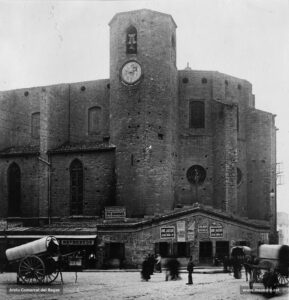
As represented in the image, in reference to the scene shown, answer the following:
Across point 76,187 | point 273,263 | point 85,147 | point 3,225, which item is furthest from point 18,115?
point 273,263

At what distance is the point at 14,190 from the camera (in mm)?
41594

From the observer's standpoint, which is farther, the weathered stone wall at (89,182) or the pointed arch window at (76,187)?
the pointed arch window at (76,187)

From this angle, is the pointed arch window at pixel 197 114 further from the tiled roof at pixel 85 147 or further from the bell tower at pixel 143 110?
the tiled roof at pixel 85 147

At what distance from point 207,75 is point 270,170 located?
8.55 metres

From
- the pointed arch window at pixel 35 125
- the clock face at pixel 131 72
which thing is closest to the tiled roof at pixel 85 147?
the pointed arch window at pixel 35 125

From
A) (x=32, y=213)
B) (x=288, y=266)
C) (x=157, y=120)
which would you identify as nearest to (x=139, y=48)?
(x=157, y=120)

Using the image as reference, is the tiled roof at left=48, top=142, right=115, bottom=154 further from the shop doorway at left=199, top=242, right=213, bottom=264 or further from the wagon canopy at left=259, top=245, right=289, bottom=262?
the wagon canopy at left=259, top=245, right=289, bottom=262

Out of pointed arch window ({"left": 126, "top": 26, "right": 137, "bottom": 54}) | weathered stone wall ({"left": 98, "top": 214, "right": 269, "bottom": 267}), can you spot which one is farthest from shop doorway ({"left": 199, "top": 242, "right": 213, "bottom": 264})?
pointed arch window ({"left": 126, "top": 26, "right": 137, "bottom": 54})

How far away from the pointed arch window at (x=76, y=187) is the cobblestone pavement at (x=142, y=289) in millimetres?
13833

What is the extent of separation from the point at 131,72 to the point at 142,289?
65.8 feet

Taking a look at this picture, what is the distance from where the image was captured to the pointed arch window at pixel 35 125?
142ft

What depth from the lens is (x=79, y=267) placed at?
30797 mm

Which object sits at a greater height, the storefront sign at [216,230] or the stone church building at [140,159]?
the stone church building at [140,159]

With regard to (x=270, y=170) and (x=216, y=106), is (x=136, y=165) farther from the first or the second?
(x=270, y=170)
